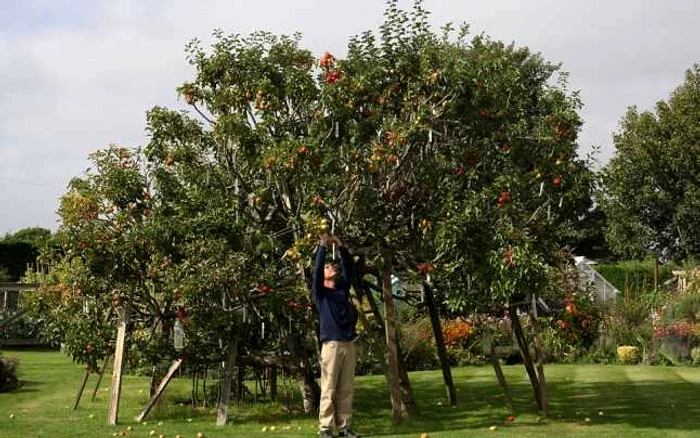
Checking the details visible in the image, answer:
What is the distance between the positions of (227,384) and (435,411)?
2.99 metres

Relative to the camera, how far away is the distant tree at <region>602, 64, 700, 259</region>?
32625 millimetres

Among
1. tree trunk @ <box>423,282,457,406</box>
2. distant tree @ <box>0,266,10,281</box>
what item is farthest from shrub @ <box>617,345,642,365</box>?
distant tree @ <box>0,266,10,281</box>

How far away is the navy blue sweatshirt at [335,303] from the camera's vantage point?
30.7 feet

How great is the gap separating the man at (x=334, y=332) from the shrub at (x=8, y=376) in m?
7.99

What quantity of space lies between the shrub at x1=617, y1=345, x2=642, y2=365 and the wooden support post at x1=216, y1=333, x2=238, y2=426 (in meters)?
12.6

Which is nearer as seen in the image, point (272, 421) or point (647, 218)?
point (272, 421)

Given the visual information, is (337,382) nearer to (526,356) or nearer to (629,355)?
(526,356)

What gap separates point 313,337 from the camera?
527 inches

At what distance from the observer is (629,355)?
21.2m

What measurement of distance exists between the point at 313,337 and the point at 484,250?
13.6ft

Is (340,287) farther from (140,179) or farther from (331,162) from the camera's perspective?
(140,179)

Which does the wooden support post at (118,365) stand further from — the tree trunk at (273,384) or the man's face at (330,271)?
the man's face at (330,271)

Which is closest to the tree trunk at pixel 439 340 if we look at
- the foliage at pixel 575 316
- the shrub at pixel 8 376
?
the foliage at pixel 575 316

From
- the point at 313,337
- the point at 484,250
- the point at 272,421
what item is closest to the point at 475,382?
the point at 313,337
